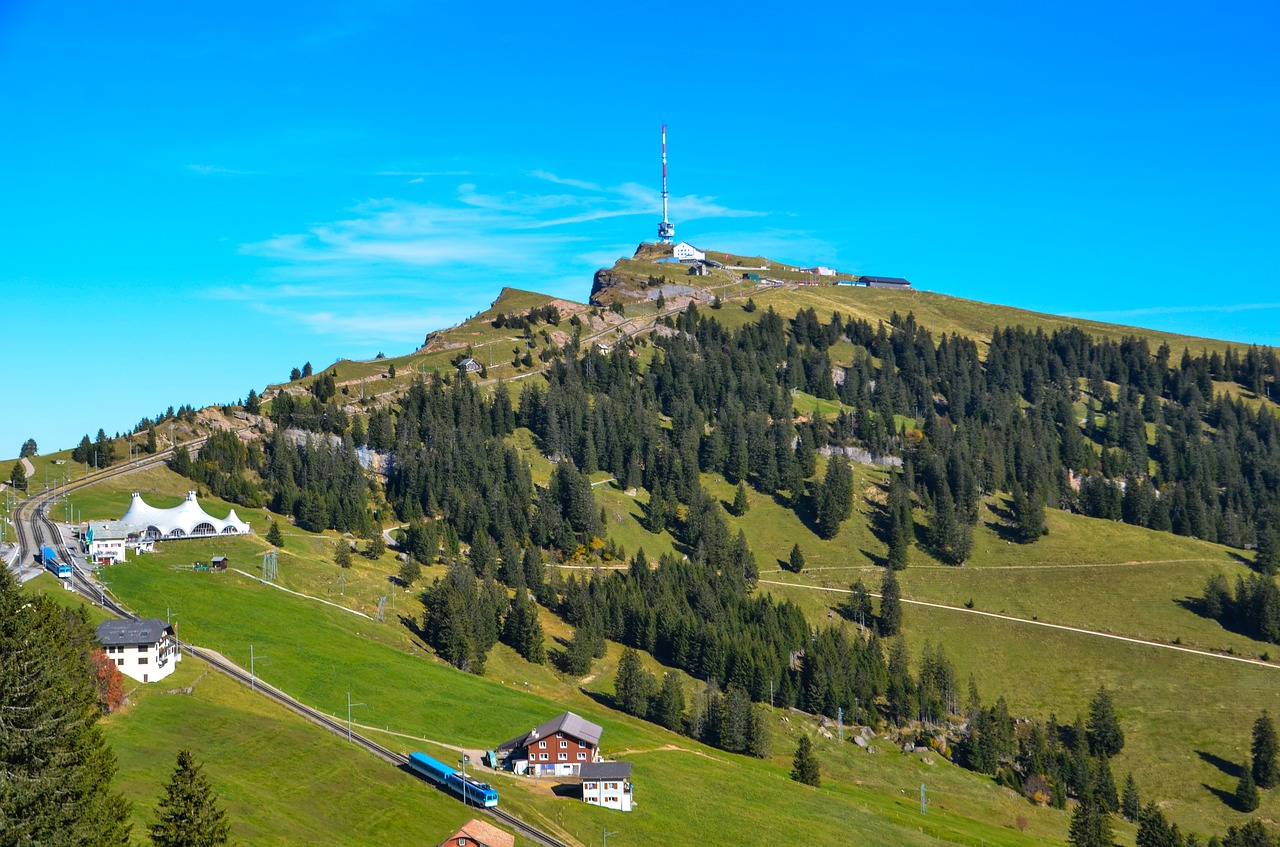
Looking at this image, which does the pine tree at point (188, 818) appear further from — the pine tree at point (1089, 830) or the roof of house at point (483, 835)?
the pine tree at point (1089, 830)

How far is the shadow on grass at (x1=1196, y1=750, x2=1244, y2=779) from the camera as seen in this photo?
146m

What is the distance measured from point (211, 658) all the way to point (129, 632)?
13.8m

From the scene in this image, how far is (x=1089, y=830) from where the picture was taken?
118m

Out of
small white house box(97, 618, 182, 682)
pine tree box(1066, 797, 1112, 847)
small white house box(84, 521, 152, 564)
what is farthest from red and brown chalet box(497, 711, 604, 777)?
small white house box(84, 521, 152, 564)

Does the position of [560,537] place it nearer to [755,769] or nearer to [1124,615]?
[755,769]

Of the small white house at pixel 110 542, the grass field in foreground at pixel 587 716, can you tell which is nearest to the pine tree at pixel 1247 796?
the grass field in foreground at pixel 587 716

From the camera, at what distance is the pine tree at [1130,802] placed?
138 m

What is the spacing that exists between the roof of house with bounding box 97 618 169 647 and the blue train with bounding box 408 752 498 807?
29596 millimetres

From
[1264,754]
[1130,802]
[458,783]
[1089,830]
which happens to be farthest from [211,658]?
[1264,754]

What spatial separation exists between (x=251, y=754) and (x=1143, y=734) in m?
126

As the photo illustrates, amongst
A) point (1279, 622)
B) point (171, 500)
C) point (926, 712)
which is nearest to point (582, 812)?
point (926, 712)

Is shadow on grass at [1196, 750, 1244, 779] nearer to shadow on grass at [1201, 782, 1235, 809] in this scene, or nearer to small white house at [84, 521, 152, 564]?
shadow on grass at [1201, 782, 1235, 809]

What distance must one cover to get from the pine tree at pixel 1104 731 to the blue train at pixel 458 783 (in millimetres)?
99291

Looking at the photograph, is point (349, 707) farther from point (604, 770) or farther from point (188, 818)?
point (188, 818)
